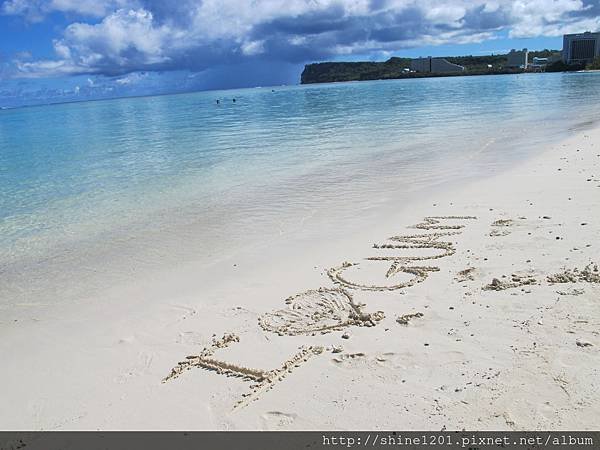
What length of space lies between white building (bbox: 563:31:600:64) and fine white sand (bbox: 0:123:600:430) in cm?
21524

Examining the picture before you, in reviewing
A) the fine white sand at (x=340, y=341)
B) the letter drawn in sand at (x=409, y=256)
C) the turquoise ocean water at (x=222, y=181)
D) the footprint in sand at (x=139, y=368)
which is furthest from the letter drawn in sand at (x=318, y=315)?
the turquoise ocean water at (x=222, y=181)

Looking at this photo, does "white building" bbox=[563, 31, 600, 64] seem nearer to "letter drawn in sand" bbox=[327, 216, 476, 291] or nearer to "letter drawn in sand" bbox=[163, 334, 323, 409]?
"letter drawn in sand" bbox=[327, 216, 476, 291]

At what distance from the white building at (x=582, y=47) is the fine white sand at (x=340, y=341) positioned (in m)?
215

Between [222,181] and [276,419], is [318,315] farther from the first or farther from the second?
[222,181]

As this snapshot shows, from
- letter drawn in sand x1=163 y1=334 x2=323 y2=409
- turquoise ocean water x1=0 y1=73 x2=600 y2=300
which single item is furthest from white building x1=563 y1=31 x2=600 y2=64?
letter drawn in sand x1=163 y1=334 x2=323 y2=409

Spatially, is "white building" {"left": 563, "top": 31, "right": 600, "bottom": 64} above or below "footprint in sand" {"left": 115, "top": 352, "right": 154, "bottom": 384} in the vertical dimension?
above

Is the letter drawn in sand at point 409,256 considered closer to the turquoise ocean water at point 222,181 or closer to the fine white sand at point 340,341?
the fine white sand at point 340,341

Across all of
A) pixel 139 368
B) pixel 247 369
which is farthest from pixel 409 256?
pixel 139 368

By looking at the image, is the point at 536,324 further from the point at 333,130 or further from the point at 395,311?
the point at 333,130

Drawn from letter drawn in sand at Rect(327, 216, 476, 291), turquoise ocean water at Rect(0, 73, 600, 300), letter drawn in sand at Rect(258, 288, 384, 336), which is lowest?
letter drawn in sand at Rect(258, 288, 384, 336)

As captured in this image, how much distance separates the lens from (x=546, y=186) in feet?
35.9

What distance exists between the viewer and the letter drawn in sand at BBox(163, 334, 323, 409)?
457 cm

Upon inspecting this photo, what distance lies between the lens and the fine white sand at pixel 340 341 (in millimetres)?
4164

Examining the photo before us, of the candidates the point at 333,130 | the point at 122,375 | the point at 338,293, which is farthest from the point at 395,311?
the point at 333,130
